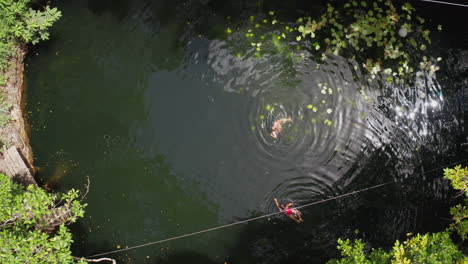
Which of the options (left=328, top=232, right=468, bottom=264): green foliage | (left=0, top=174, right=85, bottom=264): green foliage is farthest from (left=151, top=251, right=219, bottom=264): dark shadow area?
(left=328, top=232, right=468, bottom=264): green foliage

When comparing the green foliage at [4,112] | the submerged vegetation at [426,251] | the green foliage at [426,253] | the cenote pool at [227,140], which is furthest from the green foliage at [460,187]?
the green foliage at [4,112]

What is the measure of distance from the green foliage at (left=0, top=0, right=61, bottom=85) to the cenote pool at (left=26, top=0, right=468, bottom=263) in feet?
2.00

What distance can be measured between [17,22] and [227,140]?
4.48 m

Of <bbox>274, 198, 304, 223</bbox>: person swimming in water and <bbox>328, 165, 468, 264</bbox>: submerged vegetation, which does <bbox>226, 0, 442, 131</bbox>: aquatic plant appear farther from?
<bbox>328, 165, 468, 264</bbox>: submerged vegetation

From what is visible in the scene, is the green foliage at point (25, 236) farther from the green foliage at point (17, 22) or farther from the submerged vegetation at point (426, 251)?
the submerged vegetation at point (426, 251)

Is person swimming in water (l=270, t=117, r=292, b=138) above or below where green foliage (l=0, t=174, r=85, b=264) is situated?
above

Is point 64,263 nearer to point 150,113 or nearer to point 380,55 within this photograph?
point 150,113

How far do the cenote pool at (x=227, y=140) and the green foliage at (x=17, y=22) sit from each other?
2.00ft

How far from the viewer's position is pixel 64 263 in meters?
5.04

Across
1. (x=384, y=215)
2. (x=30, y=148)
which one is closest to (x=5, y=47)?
(x=30, y=148)

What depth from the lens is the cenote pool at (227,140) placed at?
7.02m

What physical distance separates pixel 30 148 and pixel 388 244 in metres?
7.92

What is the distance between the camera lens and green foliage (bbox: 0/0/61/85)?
18.8 feet

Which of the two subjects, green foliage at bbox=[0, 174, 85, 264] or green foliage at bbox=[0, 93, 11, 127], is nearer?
green foliage at bbox=[0, 174, 85, 264]
